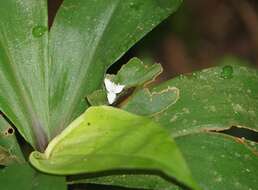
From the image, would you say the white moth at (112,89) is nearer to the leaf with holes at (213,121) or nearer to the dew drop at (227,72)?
the leaf with holes at (213,121)

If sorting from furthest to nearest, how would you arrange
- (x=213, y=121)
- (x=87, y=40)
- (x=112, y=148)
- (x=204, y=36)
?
(x=204, y=36), (x=87, y=40), (x=213, y=121), (x=112, y=148)

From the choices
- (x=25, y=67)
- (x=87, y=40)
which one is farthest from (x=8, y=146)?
(x=87, y=40)

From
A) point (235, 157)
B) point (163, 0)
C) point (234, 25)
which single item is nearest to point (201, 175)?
point (235, 157)

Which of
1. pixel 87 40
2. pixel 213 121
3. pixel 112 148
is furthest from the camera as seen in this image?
pixel 87 40

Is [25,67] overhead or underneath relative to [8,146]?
overhead

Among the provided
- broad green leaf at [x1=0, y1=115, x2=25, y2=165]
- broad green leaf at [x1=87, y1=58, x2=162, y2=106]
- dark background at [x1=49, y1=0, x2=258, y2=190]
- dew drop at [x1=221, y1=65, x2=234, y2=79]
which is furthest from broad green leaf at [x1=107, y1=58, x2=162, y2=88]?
dark background at [x1=49, y1=0, x2=258, y2=190]

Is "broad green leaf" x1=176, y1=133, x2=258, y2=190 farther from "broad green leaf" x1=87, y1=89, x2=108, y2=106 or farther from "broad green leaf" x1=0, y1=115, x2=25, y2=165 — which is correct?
"broad green leaf" x1=0, y1=115, x2=25, y2=165

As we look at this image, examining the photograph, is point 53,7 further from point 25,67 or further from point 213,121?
point 213,121

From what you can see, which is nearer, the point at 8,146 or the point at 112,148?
the point at 112,148

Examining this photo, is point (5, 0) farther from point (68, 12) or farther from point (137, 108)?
point (137, 108)
